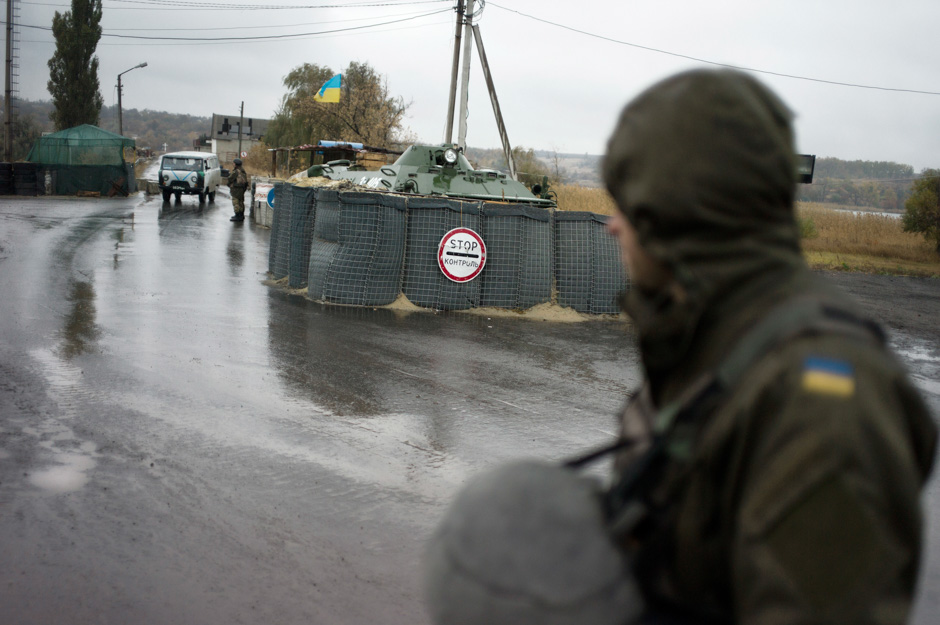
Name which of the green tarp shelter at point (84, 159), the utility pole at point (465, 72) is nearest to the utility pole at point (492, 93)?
the utility pole at point (465, 72)

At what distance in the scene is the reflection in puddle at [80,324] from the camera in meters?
8.03

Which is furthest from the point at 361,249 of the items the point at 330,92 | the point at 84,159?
the point at 84,159

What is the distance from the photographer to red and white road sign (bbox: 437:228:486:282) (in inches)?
446

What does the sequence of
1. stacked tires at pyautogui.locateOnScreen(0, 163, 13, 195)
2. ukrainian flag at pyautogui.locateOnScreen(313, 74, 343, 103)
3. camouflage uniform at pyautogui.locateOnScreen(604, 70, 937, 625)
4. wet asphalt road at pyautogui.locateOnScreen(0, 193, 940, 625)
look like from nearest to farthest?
camouflage uniform at pyautogui.locateOnScreen(604, 70, 937, 625)
wet asphalt road at pyautogui.locateOnScreen(0, 193, 940, 625)
ukrainian flag at pyautogui.locateOnScreen(313, 74, 343, 103)
stacked tires at pyautogui.locateOnScreen(0, 163, 13, 195)

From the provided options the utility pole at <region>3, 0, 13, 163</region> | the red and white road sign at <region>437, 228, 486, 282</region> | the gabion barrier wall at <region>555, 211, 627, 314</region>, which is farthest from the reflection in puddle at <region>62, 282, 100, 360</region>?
the utility pole at <region>3, 0, 13, 163</region>

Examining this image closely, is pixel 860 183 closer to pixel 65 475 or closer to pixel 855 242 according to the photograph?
pixel 855 242

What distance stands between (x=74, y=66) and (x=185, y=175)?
1109 inches

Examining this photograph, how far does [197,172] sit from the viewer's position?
33281mm

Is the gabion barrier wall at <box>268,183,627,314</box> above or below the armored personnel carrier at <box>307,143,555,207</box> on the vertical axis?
below

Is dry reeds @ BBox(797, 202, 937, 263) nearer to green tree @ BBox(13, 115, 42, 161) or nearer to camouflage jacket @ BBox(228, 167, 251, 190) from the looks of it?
camouflage jacket @ BBox(228, 167, 251, 190)

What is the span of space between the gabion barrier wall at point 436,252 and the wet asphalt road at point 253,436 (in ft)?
1.81

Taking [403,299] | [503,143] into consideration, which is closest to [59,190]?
[503,143]

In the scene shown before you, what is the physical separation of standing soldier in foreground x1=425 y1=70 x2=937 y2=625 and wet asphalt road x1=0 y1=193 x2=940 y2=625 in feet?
8.62

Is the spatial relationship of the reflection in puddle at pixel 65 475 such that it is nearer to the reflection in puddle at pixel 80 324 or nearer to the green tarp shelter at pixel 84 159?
the reflection in puddle at pixel 80 324
